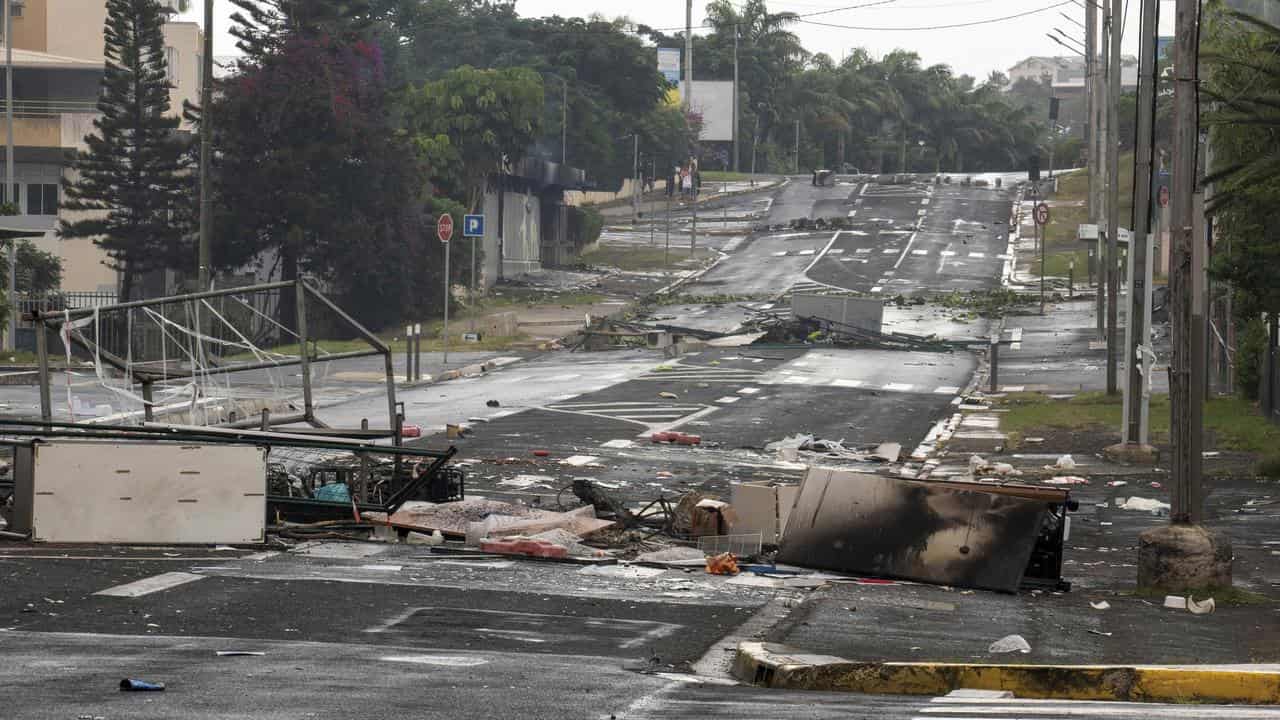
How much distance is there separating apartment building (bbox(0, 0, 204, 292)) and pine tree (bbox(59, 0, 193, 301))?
1.86 meters

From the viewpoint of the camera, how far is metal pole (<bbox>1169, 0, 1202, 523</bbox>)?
14016 millimetres

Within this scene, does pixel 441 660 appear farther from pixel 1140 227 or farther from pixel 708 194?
pixel 708 194

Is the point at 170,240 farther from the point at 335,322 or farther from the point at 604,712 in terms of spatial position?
the point at 604,712

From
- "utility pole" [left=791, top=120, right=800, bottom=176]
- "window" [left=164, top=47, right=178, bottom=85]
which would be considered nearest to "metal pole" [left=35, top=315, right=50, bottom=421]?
"window" [left=164, top=47, right=178, bottom=85]

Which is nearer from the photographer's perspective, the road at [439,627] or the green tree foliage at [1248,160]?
the road at [439,627]

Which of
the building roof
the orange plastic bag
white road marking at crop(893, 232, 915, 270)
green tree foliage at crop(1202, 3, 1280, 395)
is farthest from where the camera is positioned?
white road marking at crop(893, 232, 915, 270)

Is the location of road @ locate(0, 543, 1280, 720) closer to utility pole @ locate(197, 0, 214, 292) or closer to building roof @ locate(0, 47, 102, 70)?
utility pole @ locate(197, 0, 214, 292)

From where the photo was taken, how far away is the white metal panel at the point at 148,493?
14.3 m

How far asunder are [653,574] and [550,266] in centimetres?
6348

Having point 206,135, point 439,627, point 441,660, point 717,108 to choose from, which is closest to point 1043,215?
point 206,135

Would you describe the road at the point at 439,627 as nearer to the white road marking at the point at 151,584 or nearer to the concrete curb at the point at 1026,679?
the white road marking at the point at 151,584

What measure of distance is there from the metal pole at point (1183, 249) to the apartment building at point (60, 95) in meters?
41.3

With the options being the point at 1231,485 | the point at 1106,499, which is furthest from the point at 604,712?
the point at 1231,485

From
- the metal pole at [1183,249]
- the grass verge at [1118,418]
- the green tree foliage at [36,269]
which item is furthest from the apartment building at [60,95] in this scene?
the metal pole at [1183,249]
